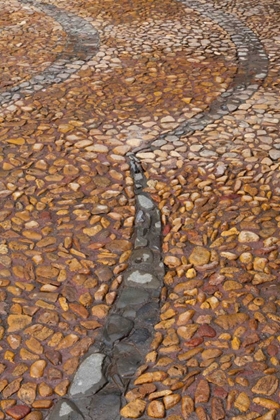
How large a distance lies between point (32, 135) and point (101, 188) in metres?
1.07

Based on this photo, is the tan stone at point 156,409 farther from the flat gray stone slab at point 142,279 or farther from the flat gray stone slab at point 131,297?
the flat gray stone slab at point 142,279

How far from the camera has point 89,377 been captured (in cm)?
293

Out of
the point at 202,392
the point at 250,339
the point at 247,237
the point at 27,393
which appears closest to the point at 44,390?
the point at 27,393

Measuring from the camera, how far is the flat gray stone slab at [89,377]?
113 inches

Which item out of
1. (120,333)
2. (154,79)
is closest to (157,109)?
(154,79)

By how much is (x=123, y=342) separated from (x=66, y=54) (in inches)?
181

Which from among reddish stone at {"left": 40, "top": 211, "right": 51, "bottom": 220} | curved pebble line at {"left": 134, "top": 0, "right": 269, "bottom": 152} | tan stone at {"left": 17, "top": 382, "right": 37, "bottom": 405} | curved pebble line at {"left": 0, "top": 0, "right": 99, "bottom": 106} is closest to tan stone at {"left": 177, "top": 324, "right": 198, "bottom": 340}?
tan stone at {"left": 17, "top": 382, "right": 37, "bottom": 405}

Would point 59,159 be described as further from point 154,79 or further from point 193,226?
point 154,79

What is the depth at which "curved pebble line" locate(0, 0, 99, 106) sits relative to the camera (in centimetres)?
605

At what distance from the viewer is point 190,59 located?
271 inches

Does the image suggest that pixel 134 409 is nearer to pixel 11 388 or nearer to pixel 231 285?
pixel 11 388

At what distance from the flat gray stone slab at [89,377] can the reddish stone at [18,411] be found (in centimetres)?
22

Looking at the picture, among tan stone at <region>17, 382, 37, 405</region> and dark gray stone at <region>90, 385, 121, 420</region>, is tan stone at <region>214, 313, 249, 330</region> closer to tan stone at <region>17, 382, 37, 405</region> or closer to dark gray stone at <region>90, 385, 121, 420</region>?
dark gray stone at <region>90, 385, 121, 420</region>

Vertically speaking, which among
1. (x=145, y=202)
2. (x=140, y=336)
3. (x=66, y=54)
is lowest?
(x=66, y=54)
